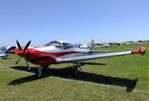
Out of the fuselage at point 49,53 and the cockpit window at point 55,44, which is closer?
the fuselage at point 49,53

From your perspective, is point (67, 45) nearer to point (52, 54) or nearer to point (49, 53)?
point (52, 54)

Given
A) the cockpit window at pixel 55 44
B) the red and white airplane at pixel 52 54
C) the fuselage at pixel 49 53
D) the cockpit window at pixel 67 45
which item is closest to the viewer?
the red and white airplane at pixel 52 54

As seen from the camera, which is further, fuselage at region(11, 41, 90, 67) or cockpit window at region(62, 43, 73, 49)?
cockpit window at region(62, 43, 73, 49)

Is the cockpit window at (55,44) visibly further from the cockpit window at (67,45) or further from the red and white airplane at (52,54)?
the cockpit window at (67,45)

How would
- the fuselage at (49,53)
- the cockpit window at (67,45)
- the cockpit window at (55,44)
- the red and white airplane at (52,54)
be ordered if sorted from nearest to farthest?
the red and white airplane at (52,54) → the fuselage at (49,53) → the cockpit window at (55,44) → the cockpit window at (67,45)

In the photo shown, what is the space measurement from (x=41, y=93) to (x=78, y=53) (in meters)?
8.58

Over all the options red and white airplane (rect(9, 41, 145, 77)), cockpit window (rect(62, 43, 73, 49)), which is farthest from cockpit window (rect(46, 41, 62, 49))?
cockpit window (rect(62, 43, 73, 49))

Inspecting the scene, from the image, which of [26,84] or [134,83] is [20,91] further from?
[134,83]

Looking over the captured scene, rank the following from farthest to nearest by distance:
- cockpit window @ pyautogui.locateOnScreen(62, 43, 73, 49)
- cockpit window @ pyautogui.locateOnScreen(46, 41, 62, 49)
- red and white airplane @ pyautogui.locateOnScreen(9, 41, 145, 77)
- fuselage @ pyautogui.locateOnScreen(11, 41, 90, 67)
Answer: cockpit window @ pyautogui.locateOnScreen(62, 43, 73, 49) < cockpit window @ pyautogui.locateOnScreen(46, 41, 62, 49) < fuselage @ pyautogui.locateOnScreen(11, 41, 90, 67) < red and white airplane @ pyautogui.locateOnScreen(9, 41, 145, 77)

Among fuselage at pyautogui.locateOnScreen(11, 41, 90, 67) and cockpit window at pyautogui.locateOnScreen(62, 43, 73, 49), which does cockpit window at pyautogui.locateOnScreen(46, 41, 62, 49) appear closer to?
fuselage at pyautogui.locateOnScreen(11, 41, 90, 67)

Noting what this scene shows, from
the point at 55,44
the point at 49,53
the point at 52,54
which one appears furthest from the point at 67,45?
the point at 49,53

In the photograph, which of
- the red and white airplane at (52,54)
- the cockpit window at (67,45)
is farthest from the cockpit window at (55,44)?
the cockpit window at (67,45)

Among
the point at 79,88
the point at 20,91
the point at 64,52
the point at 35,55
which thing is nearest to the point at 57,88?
the point at 79,88

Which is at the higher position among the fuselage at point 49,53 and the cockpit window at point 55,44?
the cockpit window at point 55,44
